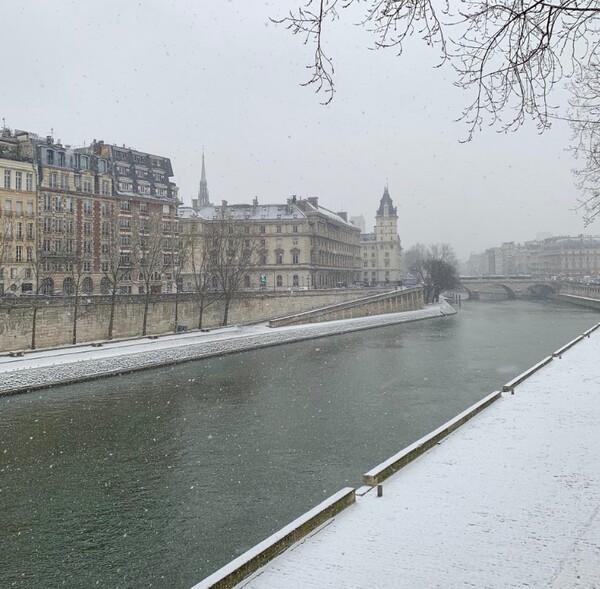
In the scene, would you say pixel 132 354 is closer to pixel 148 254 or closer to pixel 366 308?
pixel 148 254

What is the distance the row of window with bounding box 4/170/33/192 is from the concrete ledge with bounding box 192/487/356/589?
4215 centimetres

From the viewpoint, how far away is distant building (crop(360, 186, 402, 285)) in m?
121

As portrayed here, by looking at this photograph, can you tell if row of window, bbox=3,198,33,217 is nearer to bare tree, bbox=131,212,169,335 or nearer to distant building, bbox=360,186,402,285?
bare tree, bbox=131,212,169,335

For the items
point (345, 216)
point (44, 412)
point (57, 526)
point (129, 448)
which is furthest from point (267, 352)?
point (345, 216)

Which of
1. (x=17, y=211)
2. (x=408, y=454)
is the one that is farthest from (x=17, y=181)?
(x=408, y=454)

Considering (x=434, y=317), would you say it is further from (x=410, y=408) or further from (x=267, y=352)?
(x=410, y=408)

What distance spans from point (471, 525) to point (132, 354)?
24154mm

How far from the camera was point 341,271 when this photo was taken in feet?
292

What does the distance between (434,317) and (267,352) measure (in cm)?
3168

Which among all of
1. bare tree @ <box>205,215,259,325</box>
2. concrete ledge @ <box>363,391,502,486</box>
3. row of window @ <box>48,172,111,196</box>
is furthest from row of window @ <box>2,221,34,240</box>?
concrete ledge @ <box>363,391,502,486</box>

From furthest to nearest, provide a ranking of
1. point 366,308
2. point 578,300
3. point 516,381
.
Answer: point 578,300, point 366,308, point 516,381

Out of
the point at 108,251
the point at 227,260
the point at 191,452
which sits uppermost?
the point at 108,251

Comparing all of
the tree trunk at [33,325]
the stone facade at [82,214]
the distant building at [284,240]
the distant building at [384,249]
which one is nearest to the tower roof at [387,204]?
the distant building at [384,249]

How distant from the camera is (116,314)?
37.1 meters
